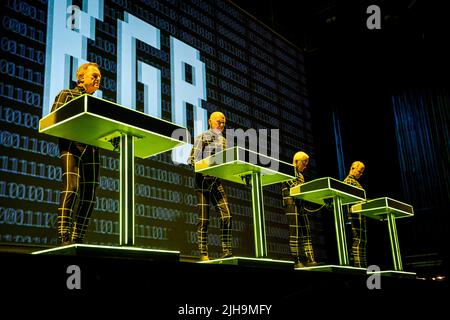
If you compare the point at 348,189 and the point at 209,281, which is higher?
the point at 348,189

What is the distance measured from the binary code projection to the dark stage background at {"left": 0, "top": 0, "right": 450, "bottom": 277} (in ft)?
0.05

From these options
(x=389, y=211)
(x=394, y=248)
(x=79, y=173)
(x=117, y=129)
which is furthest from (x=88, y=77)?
(x=394, y=248)

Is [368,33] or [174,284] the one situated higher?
[368,33]

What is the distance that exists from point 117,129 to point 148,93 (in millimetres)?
2256

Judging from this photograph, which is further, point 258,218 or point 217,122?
point 217,122

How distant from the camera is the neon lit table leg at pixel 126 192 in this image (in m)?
2.69

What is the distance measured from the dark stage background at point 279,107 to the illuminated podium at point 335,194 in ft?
4.23

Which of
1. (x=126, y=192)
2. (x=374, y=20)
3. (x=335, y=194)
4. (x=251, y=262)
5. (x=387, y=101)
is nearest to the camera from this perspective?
(x=126, y=192)

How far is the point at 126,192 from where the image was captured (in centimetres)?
278

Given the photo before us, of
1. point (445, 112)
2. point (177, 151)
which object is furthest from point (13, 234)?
point (445, 112)

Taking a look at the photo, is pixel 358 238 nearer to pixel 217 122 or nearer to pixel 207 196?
pixel 207 196

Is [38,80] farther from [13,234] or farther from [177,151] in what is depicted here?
[177,151]

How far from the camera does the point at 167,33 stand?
5.43 m

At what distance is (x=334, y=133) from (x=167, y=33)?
4.31 m
